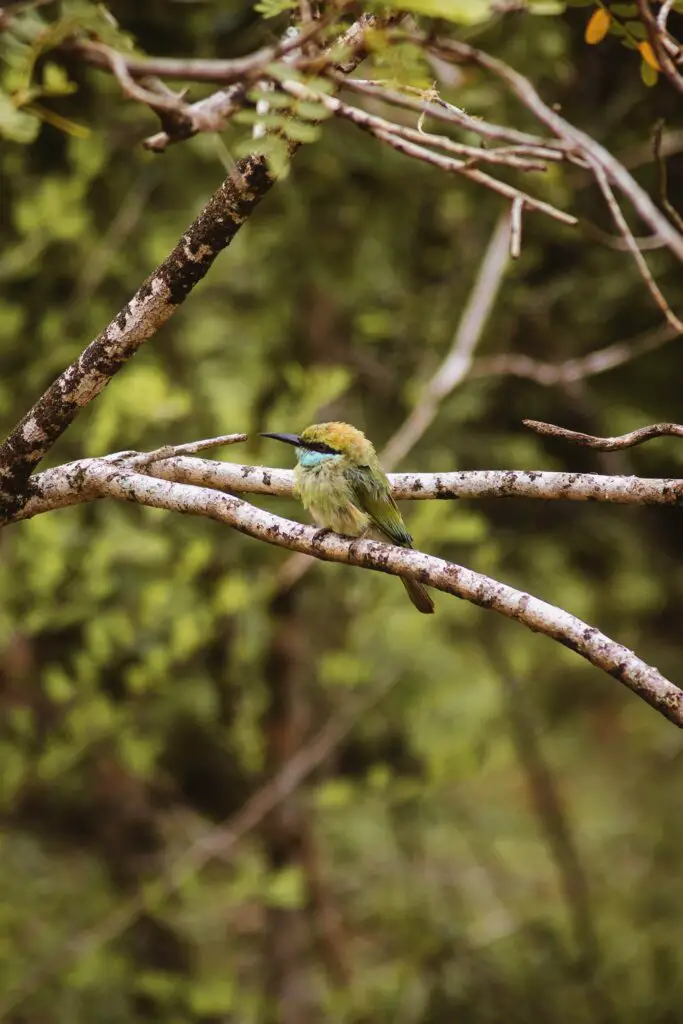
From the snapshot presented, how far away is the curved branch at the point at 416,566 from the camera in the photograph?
1.62m

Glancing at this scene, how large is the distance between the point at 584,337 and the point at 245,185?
122 inches

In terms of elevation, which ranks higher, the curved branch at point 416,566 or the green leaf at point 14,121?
the green leaf at point 14,121

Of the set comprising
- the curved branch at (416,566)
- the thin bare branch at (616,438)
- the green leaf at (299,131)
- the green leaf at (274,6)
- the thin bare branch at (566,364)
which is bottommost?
the curved branch at (416,566)

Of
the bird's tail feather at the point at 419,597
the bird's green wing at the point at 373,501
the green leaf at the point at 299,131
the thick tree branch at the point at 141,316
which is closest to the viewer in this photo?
the green leaf at the point at 299,131

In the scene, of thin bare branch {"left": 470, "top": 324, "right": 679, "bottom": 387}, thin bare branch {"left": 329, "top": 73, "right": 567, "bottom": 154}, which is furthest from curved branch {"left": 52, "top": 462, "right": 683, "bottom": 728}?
thin bare branch {"left": 470, "top": 324, "right": 679, "bottom": 387}

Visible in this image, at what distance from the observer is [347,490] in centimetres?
285

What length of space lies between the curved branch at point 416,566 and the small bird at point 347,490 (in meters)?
0.72

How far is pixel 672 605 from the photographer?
16.9ft

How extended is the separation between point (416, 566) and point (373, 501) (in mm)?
1003

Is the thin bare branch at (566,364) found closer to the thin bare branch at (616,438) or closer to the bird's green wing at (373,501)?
the bird's green wing at (373,501)

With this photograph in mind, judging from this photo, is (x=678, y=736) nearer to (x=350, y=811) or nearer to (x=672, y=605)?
(x=672, y=605)

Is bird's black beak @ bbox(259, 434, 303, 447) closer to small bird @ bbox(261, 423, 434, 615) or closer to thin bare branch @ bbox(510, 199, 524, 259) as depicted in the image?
small bird @ bbox(261, 423, 434, 615)

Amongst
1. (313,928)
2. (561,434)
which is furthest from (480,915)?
(561,434)

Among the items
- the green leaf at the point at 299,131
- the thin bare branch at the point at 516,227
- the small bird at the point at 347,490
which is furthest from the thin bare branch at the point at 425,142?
the small bird at the point at 347,490
